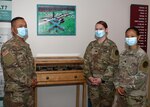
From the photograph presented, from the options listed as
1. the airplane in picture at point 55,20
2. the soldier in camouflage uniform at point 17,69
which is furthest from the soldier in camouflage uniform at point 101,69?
the soldier in camouflage uniform at point 17,69

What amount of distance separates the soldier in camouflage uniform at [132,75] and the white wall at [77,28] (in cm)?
104

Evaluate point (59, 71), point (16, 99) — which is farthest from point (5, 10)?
point (16, 99)

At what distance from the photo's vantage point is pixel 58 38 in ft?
12.6

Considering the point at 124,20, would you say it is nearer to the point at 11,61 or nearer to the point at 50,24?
the point at 50,24

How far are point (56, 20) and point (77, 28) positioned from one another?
374 millimetres

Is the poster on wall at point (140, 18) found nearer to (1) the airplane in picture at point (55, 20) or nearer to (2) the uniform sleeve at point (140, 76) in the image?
(1) the airplane in picture at point (55, 20)

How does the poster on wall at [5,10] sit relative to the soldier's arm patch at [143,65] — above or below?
above

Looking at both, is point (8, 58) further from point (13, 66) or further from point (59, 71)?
point (59, 71)

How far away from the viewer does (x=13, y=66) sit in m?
2.81

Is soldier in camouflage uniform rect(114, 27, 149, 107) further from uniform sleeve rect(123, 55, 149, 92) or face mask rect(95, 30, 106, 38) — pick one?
face mask rect(95, 30, 106, 38)

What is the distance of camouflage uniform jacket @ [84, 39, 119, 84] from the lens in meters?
3.30

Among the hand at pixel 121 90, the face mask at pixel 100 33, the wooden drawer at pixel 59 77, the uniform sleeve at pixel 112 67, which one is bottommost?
the hand at pixel 121 90

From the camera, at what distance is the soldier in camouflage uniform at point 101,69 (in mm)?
3307

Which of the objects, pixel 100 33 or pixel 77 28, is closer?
pixel 100 33
